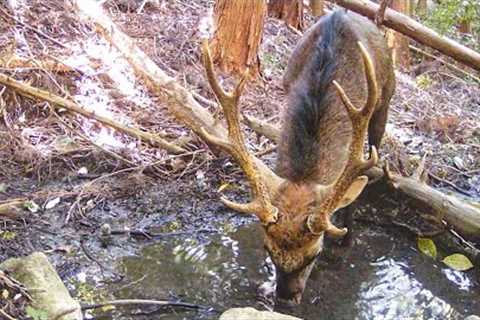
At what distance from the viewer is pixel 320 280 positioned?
4.88m

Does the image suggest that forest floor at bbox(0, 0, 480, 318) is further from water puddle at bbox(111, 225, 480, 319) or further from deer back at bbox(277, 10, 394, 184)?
deer back at bbox(277, 10, 394, 184)

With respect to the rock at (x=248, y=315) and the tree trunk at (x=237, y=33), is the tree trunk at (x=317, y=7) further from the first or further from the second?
the rock at (x=248, y=315)

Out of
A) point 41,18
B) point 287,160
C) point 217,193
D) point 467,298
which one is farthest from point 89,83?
point 467,298

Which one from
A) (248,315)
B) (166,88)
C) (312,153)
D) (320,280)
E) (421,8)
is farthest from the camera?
(421,8)

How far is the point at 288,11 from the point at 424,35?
11.5ft

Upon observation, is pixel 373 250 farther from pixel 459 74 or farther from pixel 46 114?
pixel 459 74

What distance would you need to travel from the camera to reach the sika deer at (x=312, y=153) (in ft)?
13.1

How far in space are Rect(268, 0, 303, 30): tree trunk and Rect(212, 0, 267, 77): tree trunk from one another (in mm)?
2637

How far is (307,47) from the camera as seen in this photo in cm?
543

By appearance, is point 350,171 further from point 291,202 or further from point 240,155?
point 240,155

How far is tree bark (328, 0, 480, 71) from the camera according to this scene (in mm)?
7270

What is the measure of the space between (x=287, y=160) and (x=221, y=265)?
962 mm

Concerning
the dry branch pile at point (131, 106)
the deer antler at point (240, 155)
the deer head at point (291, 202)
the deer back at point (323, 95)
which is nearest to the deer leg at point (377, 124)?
the deer back at point (323, 95)

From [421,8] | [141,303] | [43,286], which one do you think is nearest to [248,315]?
[141,303]
